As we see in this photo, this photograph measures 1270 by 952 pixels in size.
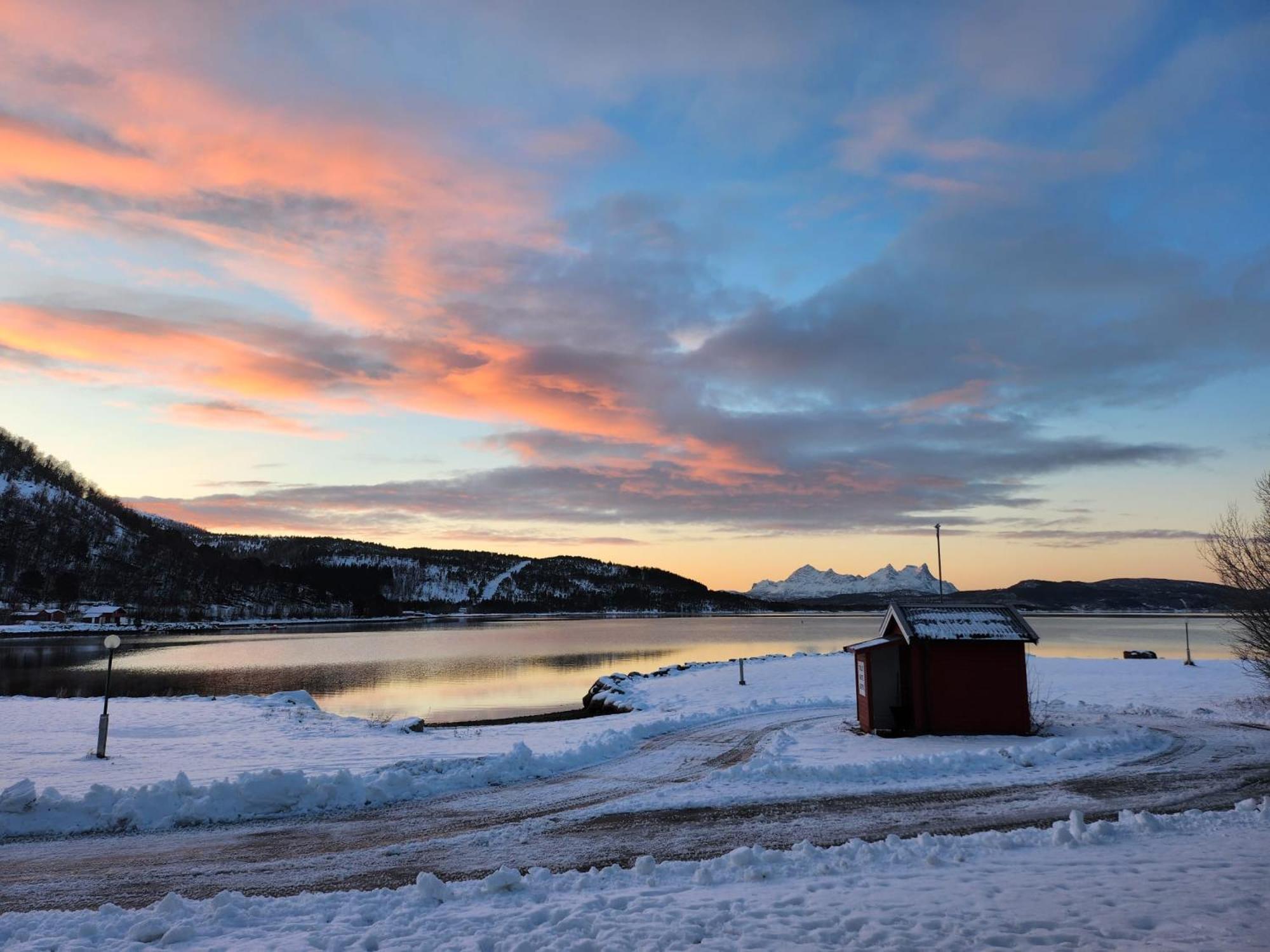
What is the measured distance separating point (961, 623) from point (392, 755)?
17.4m

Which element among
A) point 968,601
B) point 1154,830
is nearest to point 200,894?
point 1154,830

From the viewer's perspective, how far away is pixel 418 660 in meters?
76.2

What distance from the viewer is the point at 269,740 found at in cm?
2241

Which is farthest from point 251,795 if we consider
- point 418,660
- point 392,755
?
point 418,660

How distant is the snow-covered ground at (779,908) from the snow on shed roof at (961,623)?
1263 cm

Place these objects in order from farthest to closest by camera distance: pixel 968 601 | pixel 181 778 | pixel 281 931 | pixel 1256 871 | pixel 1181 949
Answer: pixel 968 601 < pixel 181 778 < pixel 1256 871 < pixel 281 931 < pixel 1181 949

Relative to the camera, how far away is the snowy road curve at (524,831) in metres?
10.6

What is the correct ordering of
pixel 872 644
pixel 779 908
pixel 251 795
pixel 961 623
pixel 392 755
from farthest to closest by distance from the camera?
pixel 872 644, pixel 961 623, pixel 392 755, pixel 251 795, pixel 779 908

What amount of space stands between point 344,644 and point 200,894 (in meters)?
101

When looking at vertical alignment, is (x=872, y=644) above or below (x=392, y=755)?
above

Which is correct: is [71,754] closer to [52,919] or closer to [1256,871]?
[52,919]

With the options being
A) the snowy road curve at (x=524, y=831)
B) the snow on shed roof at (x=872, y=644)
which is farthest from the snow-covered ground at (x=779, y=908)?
the snow on shed roof at (x=872, y=644)

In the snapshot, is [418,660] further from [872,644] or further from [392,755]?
[872,644]

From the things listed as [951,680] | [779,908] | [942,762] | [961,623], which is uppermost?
[961,623]
